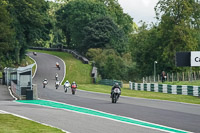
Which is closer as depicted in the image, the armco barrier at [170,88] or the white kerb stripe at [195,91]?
the white kerb stripe at [195,91]

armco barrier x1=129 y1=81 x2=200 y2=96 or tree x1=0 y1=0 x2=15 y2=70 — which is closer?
armco barrier x1=129 y1=81 x2=200 y2=96

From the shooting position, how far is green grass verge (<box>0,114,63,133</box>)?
47.8 feet

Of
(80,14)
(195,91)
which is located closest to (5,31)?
(195,91)

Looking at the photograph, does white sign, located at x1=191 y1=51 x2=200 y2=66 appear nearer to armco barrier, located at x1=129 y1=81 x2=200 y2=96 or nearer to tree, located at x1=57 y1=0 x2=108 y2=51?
armco barrier, located at x1=129 y1=81 x2=200 y2=96

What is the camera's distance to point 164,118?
1991cm

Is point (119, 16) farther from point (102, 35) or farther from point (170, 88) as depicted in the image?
point (170, 88)

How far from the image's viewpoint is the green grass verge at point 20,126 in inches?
573

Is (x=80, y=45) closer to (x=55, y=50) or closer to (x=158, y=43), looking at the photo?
(x=55, y=50)

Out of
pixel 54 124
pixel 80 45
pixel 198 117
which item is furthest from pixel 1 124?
pixel 80 45

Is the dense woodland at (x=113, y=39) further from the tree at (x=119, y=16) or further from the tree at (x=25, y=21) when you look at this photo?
the tree at (x=119, y=16)

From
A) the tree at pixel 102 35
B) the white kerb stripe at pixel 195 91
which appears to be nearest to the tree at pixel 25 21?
the tree at pixel 102 35

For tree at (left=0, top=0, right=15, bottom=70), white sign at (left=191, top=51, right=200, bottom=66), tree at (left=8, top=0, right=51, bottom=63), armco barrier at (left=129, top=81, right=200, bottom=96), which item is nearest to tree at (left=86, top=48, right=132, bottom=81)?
tree at (left=8, top=0, right=51, bottom=63)

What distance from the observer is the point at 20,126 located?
15.9 metres

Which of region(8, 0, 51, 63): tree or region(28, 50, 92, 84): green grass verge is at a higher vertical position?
region(8, 0, 51, 63): tree
